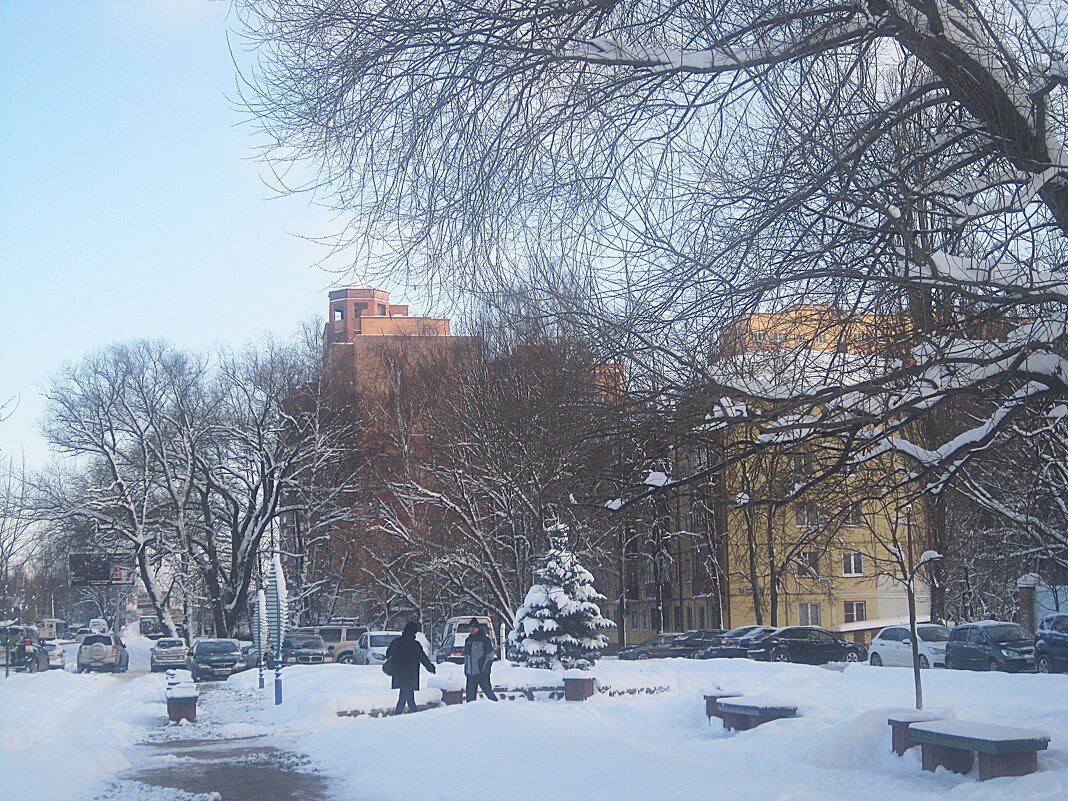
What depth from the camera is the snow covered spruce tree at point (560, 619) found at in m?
28.9

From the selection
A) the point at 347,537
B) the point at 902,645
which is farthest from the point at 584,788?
the point at 347,537

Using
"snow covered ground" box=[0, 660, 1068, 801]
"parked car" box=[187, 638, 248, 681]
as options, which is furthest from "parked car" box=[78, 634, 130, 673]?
"snow covered ground" box=[0, 660, 1068, 801]

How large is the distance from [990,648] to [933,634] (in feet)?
14.4

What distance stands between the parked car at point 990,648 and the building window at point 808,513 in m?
20.9

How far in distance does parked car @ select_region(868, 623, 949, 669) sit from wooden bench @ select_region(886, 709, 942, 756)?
23.8m

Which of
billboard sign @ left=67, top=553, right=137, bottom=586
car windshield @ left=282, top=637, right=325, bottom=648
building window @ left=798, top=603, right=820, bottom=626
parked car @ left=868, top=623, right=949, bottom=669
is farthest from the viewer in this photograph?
building window @ left=798, top=603, right=820, bottom=626

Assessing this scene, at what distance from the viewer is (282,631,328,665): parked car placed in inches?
1721

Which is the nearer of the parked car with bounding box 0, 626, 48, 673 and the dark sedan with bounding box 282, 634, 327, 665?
the dark sedan with bounding box 282, 634, 327, 665

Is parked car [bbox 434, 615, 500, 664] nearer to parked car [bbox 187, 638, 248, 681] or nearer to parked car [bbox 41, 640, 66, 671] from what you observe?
parked car [bbox 187, 638, 248, 681]

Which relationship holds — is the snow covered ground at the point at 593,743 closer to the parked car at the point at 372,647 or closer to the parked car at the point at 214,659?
the parked car at the point at 214,659

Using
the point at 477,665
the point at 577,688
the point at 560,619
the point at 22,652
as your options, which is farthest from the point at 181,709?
the point at 22,652

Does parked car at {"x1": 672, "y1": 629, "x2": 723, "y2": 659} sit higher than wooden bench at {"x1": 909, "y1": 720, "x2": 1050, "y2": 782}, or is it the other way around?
wooden bench at {"x1": 909, "y1": 720, "x2": 1050, "y2": 782}

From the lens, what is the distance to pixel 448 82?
9.50 m

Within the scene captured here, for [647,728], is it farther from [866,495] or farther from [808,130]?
[808,130]
